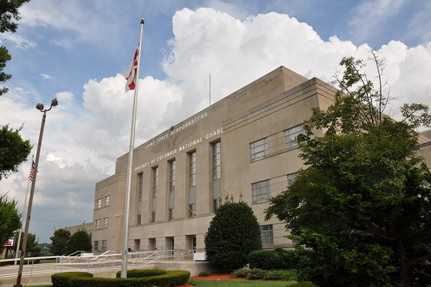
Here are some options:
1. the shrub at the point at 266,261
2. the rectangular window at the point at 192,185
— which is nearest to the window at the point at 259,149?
the shrub at the point at 266,261

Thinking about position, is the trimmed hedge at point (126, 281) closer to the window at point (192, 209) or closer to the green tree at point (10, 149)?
the green tree at point (10, 149)

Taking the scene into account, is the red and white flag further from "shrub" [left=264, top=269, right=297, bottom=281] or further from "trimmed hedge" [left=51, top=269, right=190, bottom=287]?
"shrub" [left=264, top=269, right=297, bottom=281]

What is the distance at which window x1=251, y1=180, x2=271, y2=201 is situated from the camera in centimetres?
2788

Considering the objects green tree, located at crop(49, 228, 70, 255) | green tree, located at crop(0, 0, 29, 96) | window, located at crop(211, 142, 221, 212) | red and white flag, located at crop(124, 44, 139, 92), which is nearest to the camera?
green tree, located at crop(0, 0, 29, 96)

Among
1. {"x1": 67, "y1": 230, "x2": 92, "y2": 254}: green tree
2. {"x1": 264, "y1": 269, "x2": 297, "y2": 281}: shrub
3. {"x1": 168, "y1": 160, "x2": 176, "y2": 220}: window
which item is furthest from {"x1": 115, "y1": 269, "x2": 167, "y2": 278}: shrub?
{"x1": 67, "y1": 230, "x2": 92, "y2": 254}: green tree

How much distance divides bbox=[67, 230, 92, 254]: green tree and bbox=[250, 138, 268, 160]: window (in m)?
38.2

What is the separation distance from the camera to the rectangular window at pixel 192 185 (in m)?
37.8

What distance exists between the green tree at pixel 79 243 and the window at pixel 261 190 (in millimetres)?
37581

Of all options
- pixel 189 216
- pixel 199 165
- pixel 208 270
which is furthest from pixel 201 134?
pixel 208 270

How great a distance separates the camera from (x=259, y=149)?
29688 mm

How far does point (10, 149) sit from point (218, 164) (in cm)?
2336

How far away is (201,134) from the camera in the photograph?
37.9m

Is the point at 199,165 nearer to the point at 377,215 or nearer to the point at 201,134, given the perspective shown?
the point at 201,134

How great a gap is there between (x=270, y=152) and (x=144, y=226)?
82.5ft
